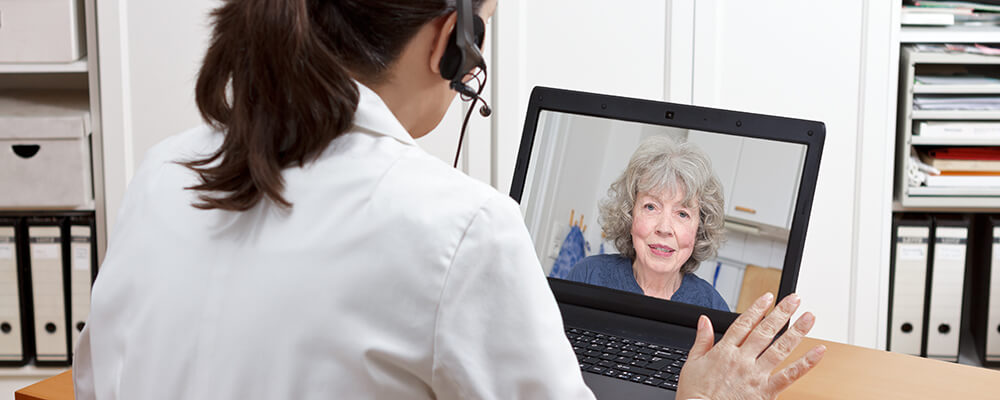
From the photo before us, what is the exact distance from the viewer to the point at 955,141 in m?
1.82

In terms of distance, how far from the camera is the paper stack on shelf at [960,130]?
1.82 meters

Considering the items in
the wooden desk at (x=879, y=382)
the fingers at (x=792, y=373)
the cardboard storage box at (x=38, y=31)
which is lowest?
the wooden desk at (x=879, y=382)

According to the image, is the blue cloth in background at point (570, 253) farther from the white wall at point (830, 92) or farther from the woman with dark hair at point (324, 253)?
the white wall at point (830, 92)

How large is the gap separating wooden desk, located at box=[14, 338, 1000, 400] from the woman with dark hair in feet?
1.61

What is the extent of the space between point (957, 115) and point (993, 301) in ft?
1.39

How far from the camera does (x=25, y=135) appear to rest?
6.31 feet

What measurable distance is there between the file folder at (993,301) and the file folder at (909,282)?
138 millimetres

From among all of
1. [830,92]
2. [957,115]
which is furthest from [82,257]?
[957,115]

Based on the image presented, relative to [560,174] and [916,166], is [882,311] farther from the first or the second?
[560,174]

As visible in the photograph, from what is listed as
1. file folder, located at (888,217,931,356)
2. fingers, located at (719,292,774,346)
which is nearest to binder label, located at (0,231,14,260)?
fingers, located at (719,292,774,346)

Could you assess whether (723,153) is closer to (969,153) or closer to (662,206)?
(662,206)

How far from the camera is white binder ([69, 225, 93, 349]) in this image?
78.5 inches

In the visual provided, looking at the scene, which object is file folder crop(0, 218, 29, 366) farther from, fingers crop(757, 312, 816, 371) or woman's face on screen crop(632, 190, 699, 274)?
fingers crop(757, 312, 816, 371)

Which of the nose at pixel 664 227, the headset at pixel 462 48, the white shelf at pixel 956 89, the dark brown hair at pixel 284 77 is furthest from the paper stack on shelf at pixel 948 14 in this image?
the dark brown hair at pixel 284 77
